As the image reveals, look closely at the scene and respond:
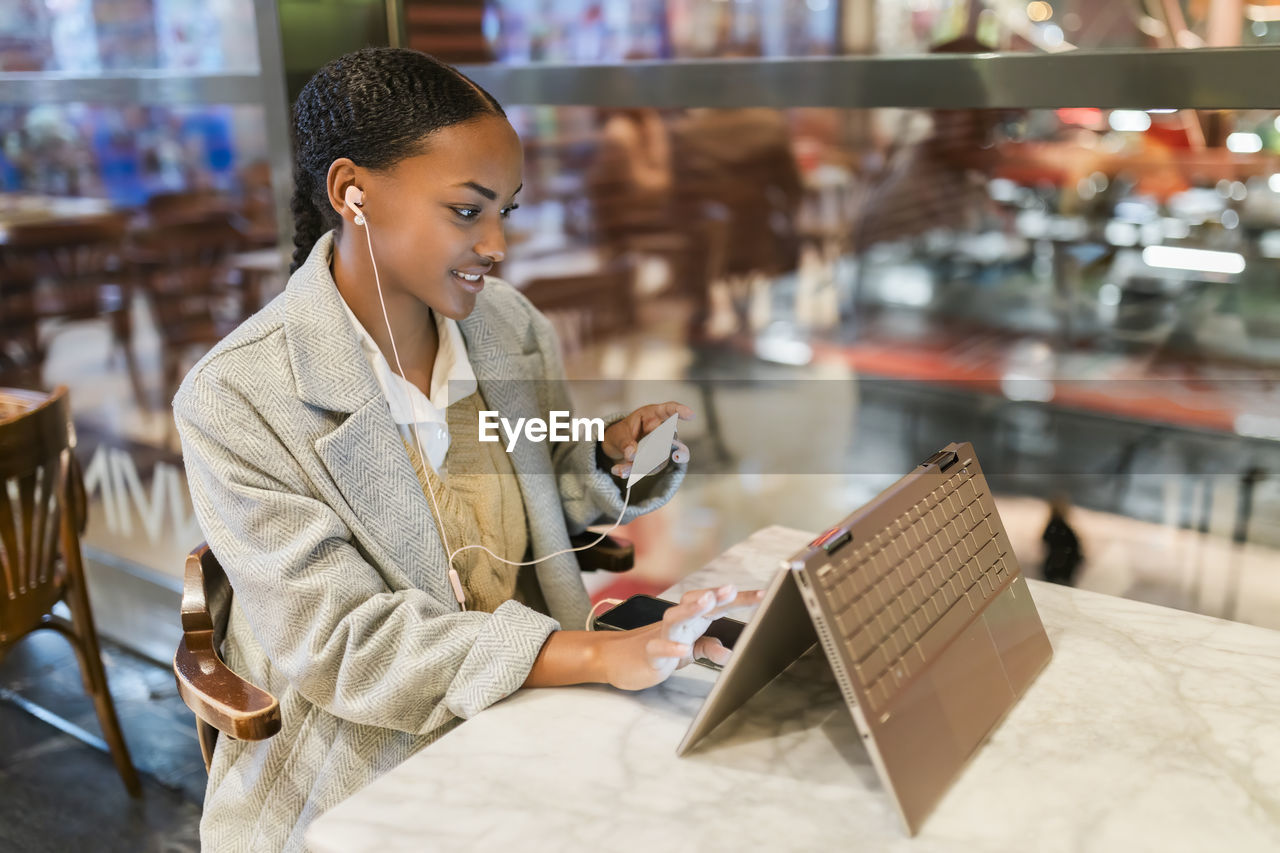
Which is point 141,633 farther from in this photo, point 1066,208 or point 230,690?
point 1066,208

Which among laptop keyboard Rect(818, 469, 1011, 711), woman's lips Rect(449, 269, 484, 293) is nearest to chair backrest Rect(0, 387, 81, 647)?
woman's lips Rect(449, 269, 484, 293)

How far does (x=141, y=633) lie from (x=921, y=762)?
2.63m

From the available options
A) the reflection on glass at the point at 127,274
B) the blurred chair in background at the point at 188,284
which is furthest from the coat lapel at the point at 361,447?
the blurred chair in background at the point at 188,284

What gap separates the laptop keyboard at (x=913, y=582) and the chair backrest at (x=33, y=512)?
5.65 feet

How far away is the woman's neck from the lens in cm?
132

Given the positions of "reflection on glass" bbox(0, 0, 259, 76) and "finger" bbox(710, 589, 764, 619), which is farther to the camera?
"reflection on glass" bbox(0, 0, 259, 76)

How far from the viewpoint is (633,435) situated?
145 cm

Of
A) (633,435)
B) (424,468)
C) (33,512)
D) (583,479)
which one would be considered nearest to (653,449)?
(633,435)

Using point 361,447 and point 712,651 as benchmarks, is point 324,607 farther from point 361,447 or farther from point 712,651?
point 712,651

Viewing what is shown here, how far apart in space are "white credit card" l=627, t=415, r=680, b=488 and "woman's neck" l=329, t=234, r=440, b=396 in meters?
0.30

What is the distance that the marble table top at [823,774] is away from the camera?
32.8 inches

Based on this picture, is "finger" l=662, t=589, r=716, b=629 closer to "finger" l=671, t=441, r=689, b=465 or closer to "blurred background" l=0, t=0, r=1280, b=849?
"finger" l=671, t=441, r=689, b=465

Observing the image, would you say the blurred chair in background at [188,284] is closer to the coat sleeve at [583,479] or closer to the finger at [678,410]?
the coat sleeve at [583,479]

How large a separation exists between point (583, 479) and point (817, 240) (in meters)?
0.95
